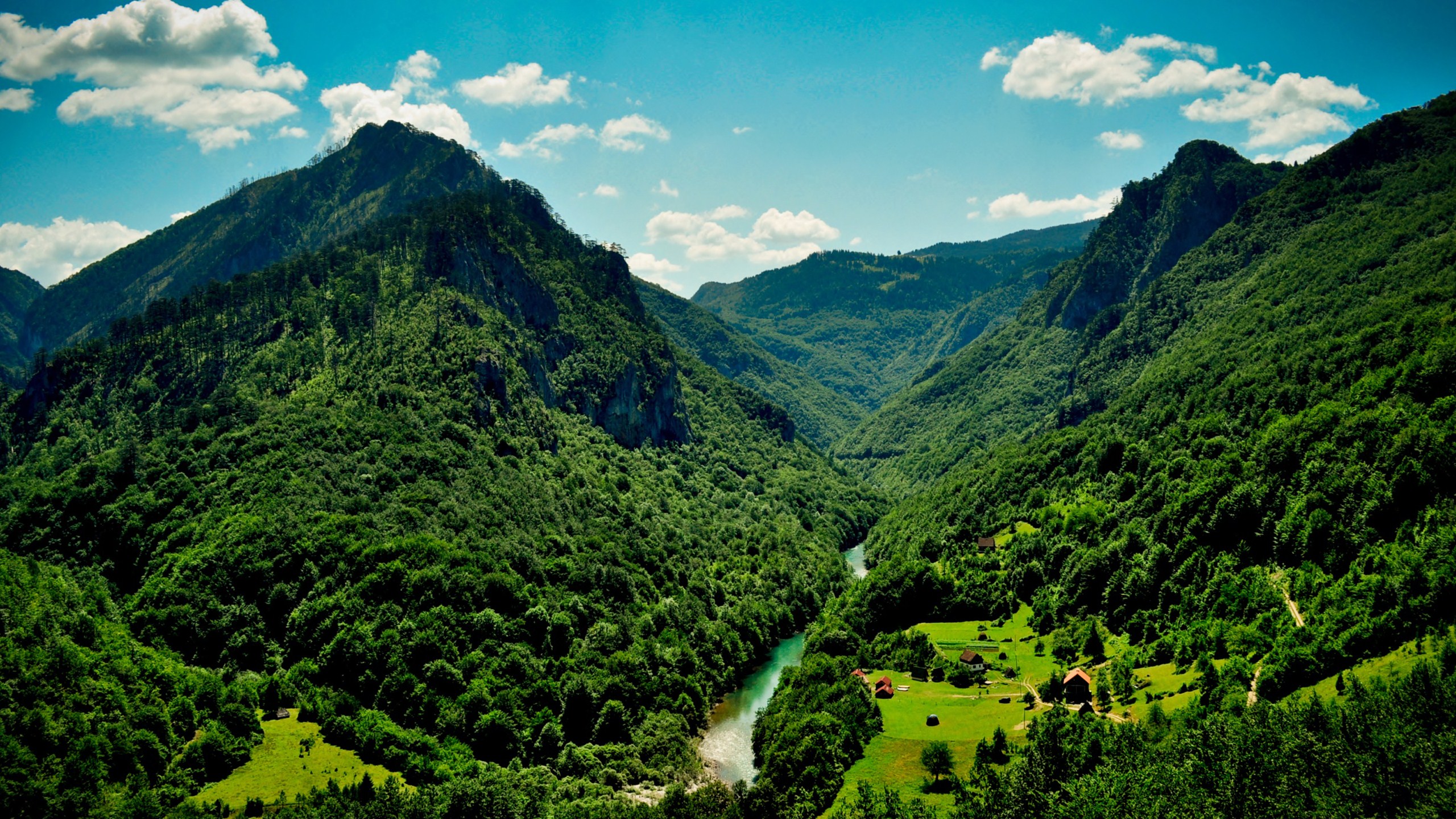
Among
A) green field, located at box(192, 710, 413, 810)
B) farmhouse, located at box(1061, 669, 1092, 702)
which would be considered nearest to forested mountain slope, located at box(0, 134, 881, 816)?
green field, located at box(192, 710, 413, 810)

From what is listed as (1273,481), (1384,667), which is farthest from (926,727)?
(1273,481)

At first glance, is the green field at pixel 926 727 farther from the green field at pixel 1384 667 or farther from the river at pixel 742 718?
the green field at pixel 1384 667

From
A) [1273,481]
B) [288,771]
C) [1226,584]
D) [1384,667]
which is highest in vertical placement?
[1273,481]

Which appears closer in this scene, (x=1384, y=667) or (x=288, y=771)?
(x=1384, y=667)

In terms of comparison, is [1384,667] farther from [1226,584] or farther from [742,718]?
[742,718]

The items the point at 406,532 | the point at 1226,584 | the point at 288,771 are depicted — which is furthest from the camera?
the point at 406,532

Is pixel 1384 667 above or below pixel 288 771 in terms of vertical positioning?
above

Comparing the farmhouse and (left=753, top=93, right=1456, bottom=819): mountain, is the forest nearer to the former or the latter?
(left=753, top=93, right=1456, bottom=819): mountain

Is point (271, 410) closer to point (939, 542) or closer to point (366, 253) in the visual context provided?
point (366, 253)
